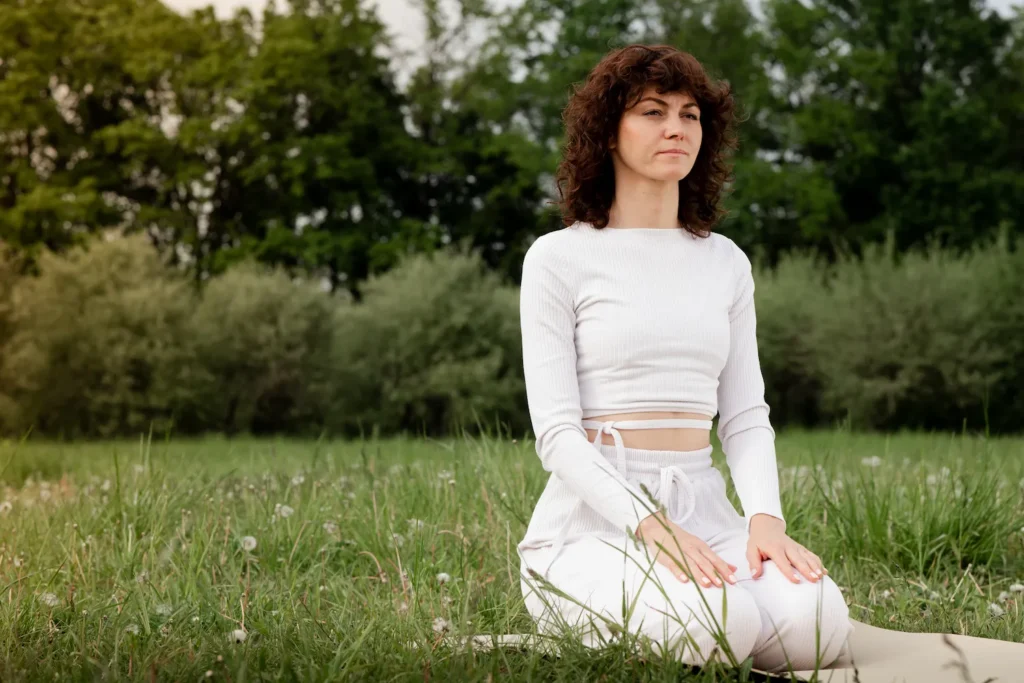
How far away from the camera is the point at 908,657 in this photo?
3.05m

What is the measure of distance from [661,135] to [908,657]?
1.63 m

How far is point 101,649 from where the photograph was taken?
3.22 meters

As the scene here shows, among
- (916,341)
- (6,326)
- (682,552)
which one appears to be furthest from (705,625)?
(6,326)

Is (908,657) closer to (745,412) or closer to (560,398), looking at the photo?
(745,412)

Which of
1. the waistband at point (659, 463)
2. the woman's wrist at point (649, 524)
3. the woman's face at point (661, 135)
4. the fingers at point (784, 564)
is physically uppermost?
the woman's face at point (661, 135)

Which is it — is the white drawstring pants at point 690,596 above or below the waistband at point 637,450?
below

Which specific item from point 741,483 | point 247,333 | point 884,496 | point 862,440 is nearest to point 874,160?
point 862,440

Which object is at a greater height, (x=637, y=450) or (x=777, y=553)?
(x=637, y=450)

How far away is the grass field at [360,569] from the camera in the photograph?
295 cm

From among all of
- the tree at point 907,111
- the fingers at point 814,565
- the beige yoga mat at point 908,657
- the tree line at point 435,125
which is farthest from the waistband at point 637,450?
the tree at point 907,111

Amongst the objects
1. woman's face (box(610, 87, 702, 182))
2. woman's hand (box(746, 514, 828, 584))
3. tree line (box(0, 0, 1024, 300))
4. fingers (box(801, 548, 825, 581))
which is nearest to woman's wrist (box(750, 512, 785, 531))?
woman's hand (box(746, 514, 828, 584))

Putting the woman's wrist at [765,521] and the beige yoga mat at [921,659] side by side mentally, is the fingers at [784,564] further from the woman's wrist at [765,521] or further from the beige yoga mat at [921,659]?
the beige yoga mat at [921,659]

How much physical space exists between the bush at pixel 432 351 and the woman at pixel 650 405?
14.2m

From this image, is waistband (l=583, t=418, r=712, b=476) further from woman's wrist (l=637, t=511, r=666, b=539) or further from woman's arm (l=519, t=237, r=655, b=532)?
woman's wrist (l=637, t=511, r=666, b=539)
